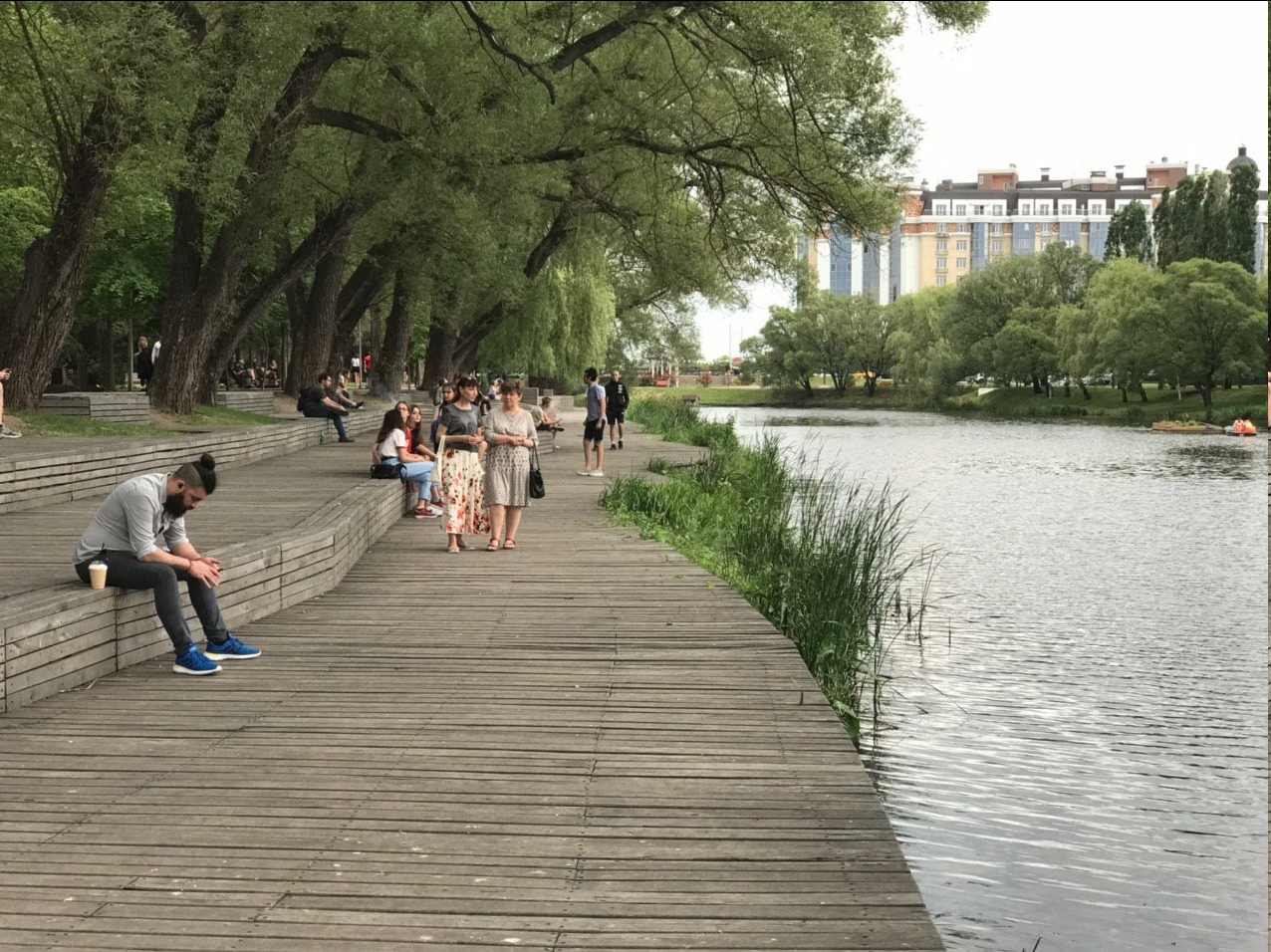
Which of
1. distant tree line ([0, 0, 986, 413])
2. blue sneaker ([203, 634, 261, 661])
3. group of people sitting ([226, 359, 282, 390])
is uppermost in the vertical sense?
distant tree line ([0, 0, 986, 413])

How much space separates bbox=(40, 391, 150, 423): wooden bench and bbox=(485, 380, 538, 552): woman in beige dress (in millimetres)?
10859

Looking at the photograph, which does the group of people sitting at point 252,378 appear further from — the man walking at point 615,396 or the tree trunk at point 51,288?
the tree trunk at point 51,288

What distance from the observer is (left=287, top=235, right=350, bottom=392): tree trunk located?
32.1 metres

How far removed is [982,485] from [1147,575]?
14299 mm

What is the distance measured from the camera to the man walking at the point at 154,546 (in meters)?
8.16

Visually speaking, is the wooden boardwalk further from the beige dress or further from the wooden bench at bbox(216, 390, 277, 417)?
the wooden bench at bbox(216, 390, 277, 417)

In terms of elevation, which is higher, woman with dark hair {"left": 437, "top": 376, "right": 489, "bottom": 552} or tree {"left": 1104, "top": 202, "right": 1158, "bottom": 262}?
tree {"left": 1104, "top": 202, "right": 1158, "bottom": 262}

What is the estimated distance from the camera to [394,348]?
4094 cm

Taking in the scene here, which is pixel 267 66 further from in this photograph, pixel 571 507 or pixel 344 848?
pixel 344 848

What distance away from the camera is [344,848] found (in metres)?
5.39

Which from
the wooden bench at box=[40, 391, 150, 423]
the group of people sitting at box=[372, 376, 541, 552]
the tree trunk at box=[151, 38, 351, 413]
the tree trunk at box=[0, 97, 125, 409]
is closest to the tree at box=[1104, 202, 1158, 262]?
the tree trunk at box=[151, 38, 351, 413]

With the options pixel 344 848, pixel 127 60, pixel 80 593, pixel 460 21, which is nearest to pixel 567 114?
pixel 460 21

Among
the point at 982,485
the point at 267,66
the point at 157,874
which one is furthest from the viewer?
the point at 982,485

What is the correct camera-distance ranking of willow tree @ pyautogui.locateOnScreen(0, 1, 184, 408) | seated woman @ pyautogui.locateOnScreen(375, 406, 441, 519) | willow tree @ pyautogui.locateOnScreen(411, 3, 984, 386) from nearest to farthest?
seated woman @ pyautogui.locateOnScreen(375, 406, 441, 519), willow tree @ pyautogui.locateOnScreen(0, 1, 184, 408), willow tree @ pyautogui.locateOnScreen(411, 3, 984, 386)
